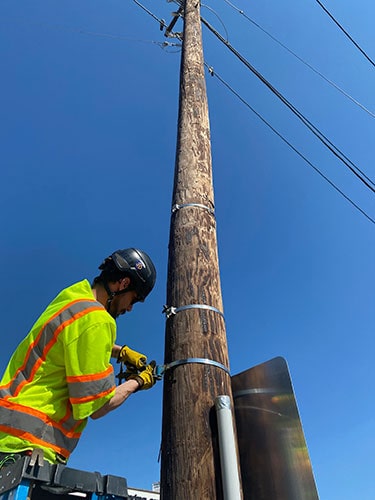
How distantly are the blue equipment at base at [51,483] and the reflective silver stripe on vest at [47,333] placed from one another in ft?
1.50

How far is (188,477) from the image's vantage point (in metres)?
1.61

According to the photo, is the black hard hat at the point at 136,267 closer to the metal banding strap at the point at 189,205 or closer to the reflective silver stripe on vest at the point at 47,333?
the metal banding strap at the point at 189,205

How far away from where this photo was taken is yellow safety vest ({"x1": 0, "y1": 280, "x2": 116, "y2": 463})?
171 cm

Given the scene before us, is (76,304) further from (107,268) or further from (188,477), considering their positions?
(188,477)

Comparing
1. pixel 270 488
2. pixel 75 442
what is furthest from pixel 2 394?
pixel 270 488

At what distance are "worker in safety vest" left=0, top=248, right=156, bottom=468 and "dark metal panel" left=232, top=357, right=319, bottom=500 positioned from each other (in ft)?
1.85

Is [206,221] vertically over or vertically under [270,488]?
over

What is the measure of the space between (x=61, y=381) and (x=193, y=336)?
71 centimetres

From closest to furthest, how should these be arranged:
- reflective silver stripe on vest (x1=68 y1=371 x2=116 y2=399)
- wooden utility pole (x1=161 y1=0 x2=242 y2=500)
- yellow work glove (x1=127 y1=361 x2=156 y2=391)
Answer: wooden utility pole (x1=161 y1=0 x2=242 y2=500) → reflective silver stripe on vest (x1=68 y1=371 x2=116 y2=399) → yellow work glove (x1=127 y1=361 x2=156 y2=391)

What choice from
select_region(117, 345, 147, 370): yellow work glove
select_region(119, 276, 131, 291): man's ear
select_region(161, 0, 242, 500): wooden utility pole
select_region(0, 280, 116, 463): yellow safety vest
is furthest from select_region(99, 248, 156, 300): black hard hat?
select_region(0, 280, 116, 463): yellow safety vest

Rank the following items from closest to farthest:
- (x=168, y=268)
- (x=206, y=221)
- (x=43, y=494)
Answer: (x=43, y=494) → (x=168, y=268) → (x=206, y=221)

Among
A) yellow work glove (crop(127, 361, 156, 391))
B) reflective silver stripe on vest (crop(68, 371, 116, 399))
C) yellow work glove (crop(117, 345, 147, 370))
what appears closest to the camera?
reflective silver stripe on vest (crop(68, 371, 116, 399))

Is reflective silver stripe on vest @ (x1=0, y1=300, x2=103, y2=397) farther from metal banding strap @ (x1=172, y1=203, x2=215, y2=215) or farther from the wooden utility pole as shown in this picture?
metal banding strap @ (x1=172, y1=203, x2=215, y2=215)

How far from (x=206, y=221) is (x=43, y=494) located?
1.83m
